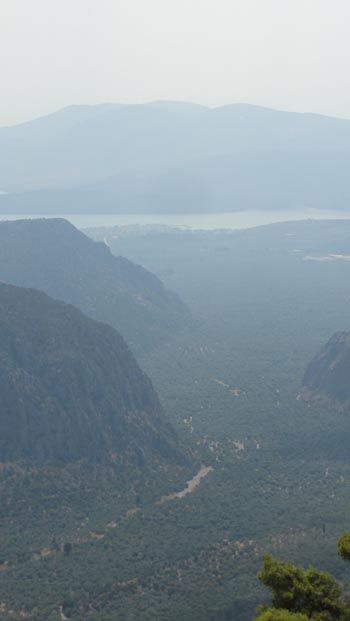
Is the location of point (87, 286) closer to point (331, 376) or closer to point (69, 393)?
point (331, 376)

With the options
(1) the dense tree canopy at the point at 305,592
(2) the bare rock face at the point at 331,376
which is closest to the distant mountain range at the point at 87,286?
(2) the bare rock face at the point at 331,376

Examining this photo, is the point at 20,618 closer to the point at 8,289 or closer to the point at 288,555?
the point at 288,555

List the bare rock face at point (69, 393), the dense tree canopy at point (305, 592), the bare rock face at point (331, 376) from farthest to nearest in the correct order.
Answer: the bare rock face at point (331, 376), the bare rock face at point (69, 393), the dense tree canopy at point (305, 592)

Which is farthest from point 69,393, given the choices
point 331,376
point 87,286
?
point 87,286

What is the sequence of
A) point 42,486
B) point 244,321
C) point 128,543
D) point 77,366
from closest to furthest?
point 128,543 → point 42,486 → point 77,366 → point 244,321

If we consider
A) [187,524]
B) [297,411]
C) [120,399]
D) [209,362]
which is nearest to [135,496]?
[187,524]

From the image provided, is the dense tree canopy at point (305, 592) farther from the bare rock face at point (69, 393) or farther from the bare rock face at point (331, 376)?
the bare rock face at point (331, 376)
